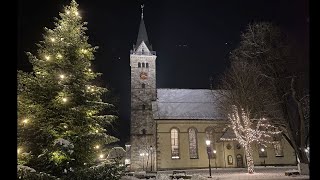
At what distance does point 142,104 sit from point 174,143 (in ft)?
26.0

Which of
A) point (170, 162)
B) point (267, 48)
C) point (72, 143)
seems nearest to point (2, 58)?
point (72, 143)

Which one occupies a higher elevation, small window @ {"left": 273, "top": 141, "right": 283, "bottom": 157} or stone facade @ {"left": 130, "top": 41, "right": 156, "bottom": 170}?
stone facade @ {"left": 130, "top": 41, "right": 156, "bottom": 170}

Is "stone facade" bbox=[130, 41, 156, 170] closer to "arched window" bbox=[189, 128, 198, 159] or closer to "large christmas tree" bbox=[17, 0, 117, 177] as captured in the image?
"arched window" bbox=[189, 128, 198, 159]

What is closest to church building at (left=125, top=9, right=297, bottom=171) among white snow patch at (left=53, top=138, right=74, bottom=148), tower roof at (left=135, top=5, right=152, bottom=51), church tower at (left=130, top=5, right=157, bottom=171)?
church tower at (left=130, top=5, right=157, bottom=171)

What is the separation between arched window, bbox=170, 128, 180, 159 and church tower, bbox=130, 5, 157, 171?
2588 millimetres

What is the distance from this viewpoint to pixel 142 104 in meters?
45.9

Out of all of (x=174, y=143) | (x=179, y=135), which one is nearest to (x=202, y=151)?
(x=179, y=135)

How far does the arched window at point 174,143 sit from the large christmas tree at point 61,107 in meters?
29.0

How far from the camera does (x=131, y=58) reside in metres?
48.0

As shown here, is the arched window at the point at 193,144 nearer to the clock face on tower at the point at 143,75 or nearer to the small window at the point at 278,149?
the clock face on tower at the point at 143,75

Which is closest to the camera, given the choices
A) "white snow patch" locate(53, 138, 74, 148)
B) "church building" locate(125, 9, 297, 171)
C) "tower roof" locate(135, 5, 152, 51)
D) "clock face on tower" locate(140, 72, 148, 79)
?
"white snow patch" locate(53, 138, 74, 148)

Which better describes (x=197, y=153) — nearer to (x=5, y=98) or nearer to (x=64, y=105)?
(x=64, y=105)

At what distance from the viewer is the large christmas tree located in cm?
1206

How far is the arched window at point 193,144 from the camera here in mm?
42438
